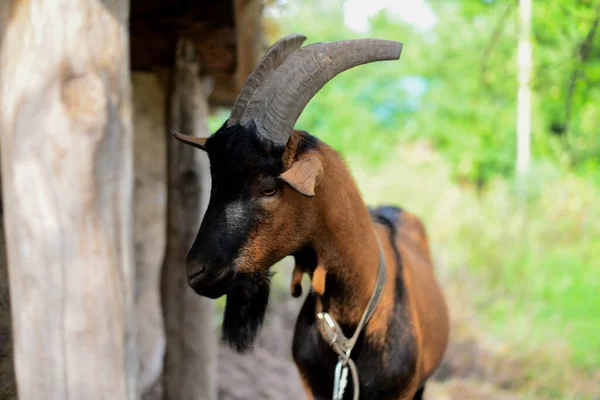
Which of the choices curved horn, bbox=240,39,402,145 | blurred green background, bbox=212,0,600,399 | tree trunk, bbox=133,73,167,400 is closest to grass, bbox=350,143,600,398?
blurred green background, bbox=212,0,600,399

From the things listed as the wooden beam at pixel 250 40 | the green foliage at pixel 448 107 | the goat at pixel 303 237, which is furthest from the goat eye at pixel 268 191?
the green foliage at pixel 448 107

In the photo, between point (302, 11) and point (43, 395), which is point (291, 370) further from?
point (302, 11)

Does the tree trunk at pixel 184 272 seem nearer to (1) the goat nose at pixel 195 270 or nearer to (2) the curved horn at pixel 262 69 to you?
(2) the curved horn at pixel 262 69

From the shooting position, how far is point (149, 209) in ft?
19.4

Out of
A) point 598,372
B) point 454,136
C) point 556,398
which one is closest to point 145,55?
point 556,398

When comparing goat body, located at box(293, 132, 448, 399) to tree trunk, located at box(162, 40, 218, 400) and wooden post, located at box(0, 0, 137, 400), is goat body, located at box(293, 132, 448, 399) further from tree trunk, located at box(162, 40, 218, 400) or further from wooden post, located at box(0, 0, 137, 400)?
tree trunk, located at box(162, 40, 218, 400)

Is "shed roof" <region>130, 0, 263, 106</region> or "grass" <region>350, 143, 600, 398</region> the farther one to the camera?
"grass" <region>350, 143, 600, 398</region>

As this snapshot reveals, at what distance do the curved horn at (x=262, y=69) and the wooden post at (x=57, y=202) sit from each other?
2.75ft

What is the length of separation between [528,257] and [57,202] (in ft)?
30.0

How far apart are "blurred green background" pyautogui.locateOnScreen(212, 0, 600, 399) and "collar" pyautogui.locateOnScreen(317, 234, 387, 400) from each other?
230cm

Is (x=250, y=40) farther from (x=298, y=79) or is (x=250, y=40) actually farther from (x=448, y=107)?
(x=448, y=107)

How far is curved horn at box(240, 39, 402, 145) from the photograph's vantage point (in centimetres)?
253

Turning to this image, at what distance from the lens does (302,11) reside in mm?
36594

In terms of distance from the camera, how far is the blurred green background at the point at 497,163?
6.50m
